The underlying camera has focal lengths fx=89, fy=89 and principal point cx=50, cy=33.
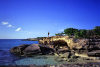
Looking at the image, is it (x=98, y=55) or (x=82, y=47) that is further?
(x=82, y=47)

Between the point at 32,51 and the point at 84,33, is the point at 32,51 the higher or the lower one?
the lower one

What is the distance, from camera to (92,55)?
19.1m

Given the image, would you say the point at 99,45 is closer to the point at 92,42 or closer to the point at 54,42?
the point at 92,42

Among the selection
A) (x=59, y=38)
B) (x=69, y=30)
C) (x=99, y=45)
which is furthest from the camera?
(x=69, y=30)

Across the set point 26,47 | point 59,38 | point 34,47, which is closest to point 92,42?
point 59,38

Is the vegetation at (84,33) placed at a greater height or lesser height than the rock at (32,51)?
greater

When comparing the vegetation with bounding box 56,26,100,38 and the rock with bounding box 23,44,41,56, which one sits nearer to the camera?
the rock with bounding box 23,44,41,56

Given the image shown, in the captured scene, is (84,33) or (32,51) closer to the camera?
(32,51)

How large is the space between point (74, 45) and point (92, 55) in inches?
218

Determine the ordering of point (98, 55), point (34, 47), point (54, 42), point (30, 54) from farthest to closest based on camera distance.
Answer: point (54, 42)
point (34, 47)
point (30, 54)
point (98, 55)

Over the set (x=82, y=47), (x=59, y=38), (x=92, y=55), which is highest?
(x=59, y=38)

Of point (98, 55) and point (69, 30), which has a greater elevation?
point (69, 30)

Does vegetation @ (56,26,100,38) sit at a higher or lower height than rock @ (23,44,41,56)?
higher

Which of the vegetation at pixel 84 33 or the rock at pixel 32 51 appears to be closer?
the rock at pixel 32 51
